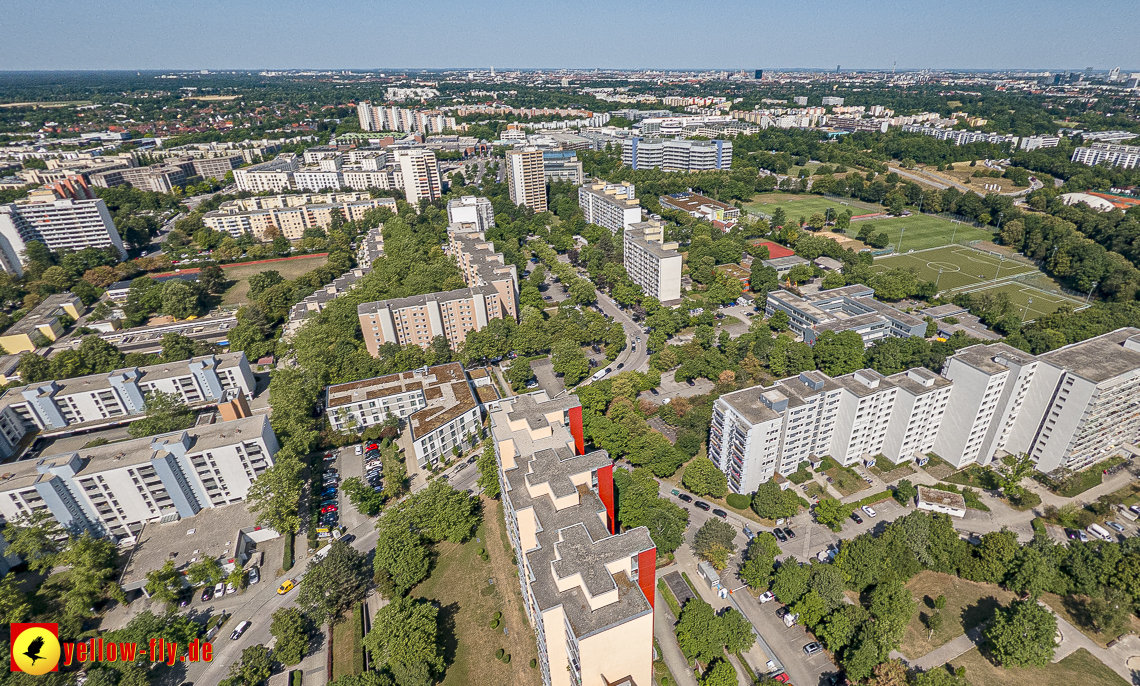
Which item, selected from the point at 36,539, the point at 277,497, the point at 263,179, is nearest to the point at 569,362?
the point at 277,497

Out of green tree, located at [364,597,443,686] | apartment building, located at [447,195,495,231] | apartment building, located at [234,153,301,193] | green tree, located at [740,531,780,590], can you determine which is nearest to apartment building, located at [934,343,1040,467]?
green tree, located at [740,531,780,590]

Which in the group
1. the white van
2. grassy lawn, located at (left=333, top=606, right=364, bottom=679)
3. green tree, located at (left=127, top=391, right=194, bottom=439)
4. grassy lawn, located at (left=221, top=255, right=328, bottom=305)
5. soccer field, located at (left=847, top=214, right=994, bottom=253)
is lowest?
the white van

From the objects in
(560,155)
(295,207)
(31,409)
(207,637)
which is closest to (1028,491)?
(207,637)

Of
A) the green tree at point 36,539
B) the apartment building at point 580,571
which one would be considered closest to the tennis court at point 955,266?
the apartment building at point 580,571

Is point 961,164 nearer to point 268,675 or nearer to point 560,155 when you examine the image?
point 560,155

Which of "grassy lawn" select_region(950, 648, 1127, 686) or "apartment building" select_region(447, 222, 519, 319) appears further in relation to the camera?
"apartment building" select_region(447, 222, 519, 319)

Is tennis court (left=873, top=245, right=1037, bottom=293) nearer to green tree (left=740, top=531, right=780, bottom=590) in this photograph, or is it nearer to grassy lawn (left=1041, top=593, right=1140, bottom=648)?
grassy lawn (left=1041, top=593, right=1140, bottom=648)
